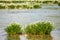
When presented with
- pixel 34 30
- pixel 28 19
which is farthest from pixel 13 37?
pixel 28 19

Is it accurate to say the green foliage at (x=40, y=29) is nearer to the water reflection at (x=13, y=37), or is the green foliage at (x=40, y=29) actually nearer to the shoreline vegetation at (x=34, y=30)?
the shoreline vegetation at (x=34, y=30)

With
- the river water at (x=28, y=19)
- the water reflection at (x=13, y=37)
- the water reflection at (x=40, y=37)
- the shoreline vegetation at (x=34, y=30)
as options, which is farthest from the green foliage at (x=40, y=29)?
the water reflection at (x=13, y=37)

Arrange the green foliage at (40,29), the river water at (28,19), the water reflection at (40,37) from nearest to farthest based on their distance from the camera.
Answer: the water reflection at (40,37)
the green foliage at (40,29)
the river water at (28,19)

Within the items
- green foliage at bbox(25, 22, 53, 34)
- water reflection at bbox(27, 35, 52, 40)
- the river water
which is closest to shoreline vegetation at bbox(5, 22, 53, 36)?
green foliage at bbox(25, 22, 53, 34)

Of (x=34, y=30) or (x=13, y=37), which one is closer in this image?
(x=13, y=37)

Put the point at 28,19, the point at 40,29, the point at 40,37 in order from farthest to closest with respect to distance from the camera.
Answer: the point at 28,19, the point at 40,29, the point at 40,37

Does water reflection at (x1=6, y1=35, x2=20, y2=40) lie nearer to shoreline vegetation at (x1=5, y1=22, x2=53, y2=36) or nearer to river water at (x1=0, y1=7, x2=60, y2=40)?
river water at (x1=0, y1=7, x2=60, y2=40)

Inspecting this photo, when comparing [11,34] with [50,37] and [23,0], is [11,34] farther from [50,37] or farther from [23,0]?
[23,0]

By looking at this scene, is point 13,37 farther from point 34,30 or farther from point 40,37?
point 40,37

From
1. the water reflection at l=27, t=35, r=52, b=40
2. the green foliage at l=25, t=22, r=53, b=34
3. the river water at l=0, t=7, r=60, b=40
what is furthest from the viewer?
the river water at l=0, t=7, r=60, b=40

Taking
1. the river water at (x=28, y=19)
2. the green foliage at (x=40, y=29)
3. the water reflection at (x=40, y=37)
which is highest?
the green foliage at (x=40, y=29)

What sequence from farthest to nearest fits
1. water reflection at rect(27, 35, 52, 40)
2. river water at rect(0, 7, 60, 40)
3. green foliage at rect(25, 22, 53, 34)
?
river water at rect(0, 7, 60, 40) → green foliage at rect(25, 22, 53, 34) → water reflection at rect(27, 35, 52, 40)

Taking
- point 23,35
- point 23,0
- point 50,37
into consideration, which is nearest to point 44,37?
point 50,37

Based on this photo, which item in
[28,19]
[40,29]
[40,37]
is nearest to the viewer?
[40,37]
